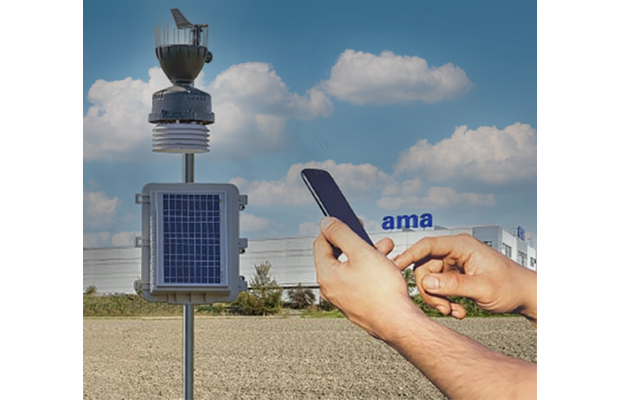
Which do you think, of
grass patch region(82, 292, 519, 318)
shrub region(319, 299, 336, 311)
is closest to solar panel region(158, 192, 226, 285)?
grass patch region(82, 292, 519, 318)

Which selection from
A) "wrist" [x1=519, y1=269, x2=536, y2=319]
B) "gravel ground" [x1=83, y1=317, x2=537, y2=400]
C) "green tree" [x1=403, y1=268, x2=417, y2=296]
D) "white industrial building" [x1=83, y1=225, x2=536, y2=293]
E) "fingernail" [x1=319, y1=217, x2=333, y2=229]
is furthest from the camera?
"white industrial building" [x1=83, y1=225, x2=536, y2=293]

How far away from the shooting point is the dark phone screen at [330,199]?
4977 millimetres

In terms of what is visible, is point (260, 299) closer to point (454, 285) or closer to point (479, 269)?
point (479, 269)

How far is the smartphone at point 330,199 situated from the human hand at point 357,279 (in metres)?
0.45

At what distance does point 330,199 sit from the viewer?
5.08m

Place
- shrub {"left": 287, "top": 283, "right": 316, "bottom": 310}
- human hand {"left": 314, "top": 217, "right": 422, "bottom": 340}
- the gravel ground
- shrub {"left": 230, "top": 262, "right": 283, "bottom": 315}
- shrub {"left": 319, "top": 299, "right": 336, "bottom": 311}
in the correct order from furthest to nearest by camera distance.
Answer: shrub {"left": 287, "top": 283, "right": 316, "bottom": 310}
shrub {"left": 319, "top": 299, "right": 336, "bottom": 311}
shrub {"left": 230, "top": 262, "right": 283, "bottom": 315}
the gravel ground
human hand {"left": 314, "top": 217, "right": 422, "bottom": 340}

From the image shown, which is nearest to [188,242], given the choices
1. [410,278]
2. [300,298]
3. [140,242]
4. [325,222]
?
[140,242]

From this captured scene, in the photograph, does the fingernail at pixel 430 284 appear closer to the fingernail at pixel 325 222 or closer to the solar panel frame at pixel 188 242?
the fingernail at pixel 325 222

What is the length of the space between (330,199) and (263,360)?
554 centimetres

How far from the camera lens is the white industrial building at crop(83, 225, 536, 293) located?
22.9m

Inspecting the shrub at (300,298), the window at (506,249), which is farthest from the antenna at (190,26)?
the window at (506,249)

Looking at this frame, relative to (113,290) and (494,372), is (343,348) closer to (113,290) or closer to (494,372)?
(494,372)

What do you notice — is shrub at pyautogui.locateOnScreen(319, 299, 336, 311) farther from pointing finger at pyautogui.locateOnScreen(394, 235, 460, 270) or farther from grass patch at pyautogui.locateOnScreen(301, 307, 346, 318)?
pointing finger at pyautogui.locateOnScreen(394, 235, 460, 270)

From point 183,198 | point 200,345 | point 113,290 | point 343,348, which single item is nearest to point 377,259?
point 183,198
